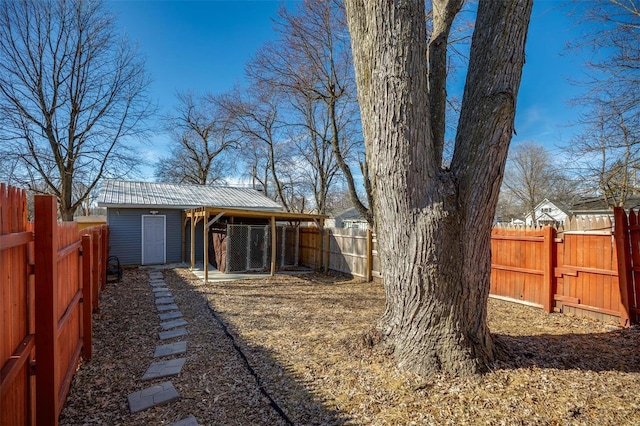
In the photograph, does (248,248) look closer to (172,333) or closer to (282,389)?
(172,333)

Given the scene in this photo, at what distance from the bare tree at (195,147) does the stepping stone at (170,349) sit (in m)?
17.6

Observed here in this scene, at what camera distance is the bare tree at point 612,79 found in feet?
21.9

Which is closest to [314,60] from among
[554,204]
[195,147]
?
[195,147]

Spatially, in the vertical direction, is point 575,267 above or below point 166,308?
above

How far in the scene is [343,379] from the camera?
9.78 feet

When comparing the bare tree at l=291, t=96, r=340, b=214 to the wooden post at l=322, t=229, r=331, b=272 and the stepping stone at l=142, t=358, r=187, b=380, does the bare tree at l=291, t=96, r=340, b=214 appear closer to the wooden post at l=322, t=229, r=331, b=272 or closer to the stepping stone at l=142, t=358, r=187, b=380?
the wooden post at l=322, t=229, r=331, b=272

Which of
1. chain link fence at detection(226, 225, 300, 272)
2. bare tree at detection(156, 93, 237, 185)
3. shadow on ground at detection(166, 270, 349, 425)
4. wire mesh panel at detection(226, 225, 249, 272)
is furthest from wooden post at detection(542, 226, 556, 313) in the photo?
bare tree at detection(156, 93, 237, 185)

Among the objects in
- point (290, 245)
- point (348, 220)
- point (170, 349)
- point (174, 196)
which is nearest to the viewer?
point (170, 349)

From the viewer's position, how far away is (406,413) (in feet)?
8.03

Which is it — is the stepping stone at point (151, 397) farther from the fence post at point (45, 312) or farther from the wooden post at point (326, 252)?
the wooden post at point (326, 252)

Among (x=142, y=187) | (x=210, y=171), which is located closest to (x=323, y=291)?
(x=142, y=187)

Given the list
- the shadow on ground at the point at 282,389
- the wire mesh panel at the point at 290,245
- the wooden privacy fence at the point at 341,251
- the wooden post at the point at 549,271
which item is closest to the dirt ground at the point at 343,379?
the shadow on ground at the point at 282,389

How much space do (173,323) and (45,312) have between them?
129 inches

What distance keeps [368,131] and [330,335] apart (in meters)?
2.73
